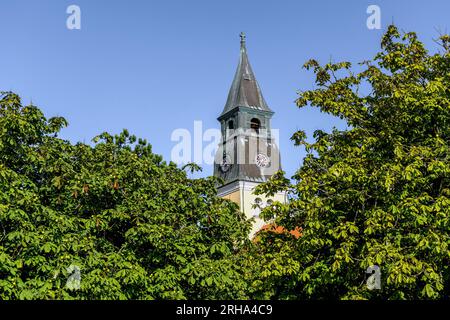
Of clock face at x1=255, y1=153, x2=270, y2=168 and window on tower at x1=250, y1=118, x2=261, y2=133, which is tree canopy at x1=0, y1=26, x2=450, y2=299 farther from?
window on tower at x1=250, y1=118, x2=261, y2=133

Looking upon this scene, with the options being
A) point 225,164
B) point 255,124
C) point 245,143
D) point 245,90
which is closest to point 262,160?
point 245,143

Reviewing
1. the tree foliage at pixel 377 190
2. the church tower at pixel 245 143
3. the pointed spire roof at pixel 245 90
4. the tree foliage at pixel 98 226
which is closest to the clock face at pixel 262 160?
the church tower at pixel 245 143

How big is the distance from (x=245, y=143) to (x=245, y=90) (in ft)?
16.5

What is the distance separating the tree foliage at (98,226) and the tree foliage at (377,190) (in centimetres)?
227

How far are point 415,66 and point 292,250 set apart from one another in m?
5.42

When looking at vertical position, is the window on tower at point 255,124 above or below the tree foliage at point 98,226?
above

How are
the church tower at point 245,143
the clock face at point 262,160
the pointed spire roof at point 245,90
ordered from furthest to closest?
1. the pointed spire roof at point 245,90
2. the clock face at point 262,160
3. the church tower at point 245,143

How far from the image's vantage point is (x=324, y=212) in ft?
55.8

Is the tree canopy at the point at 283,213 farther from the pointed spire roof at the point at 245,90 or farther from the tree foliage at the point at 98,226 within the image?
the pointed spire roof at the point at 245,90

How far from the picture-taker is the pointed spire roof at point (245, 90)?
64.1 m

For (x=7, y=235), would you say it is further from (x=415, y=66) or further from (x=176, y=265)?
(x=415, y=66)

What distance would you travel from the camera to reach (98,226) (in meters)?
18.8

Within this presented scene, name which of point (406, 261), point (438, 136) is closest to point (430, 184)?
point (438, 136)

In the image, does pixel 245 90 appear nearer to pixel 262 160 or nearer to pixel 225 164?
pixel 262 160
